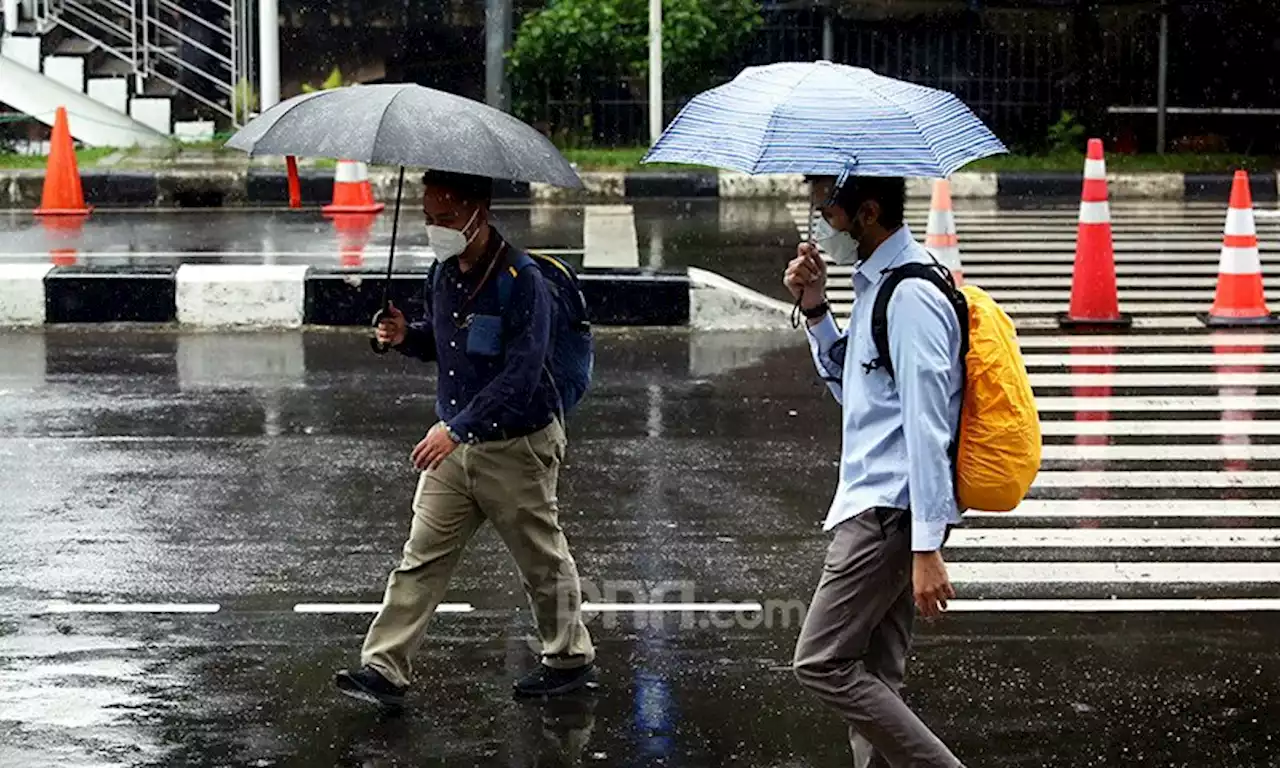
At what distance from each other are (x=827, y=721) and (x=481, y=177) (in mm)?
1646

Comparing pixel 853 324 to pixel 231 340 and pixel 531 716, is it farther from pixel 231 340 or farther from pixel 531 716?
pixel 231 340

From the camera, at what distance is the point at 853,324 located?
4676 mm

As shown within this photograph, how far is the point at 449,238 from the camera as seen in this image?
18.5 ft

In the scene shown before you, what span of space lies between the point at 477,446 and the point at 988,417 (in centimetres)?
165

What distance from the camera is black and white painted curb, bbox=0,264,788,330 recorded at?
11.9m

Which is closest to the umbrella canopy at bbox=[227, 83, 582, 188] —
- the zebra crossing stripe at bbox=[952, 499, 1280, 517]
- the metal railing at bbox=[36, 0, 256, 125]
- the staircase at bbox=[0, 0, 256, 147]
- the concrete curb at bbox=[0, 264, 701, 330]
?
the zebra crossing stripe at bbox=[952, 499, 1280, 517]

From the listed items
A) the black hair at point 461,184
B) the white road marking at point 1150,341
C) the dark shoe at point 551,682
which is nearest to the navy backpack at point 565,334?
the black hair at point 461,184

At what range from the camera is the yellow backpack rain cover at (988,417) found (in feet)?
14.8

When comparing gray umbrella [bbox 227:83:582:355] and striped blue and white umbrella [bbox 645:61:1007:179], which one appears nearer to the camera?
striped blue and white umbrella [bbox 645:61:1007:179]

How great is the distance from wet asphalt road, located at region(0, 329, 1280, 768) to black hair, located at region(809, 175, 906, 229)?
4.84 ft

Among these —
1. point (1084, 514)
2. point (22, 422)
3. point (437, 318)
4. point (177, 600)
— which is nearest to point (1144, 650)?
point (1084, 514)

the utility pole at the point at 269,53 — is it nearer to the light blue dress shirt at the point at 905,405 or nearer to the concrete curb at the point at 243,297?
the concrete curb at the point at 243,297

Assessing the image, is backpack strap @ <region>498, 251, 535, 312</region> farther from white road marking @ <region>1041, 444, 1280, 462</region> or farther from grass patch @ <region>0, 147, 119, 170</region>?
grass patch @ <region>0, 147, 119, 170</region>

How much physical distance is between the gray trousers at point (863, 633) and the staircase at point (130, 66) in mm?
15653
